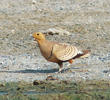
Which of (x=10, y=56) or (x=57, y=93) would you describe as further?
(x=10, y=56)

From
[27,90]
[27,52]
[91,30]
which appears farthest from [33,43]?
[27,90]

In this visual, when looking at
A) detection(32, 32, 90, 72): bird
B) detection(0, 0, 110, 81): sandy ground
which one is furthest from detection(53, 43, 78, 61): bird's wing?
detection(0, 0, 110, 81): sandy ground

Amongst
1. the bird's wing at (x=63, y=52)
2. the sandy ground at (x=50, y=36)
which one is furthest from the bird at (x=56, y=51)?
the sandy ground at (x=50, y=36)

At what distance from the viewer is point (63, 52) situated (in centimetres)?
1119

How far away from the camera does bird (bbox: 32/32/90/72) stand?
432 inches

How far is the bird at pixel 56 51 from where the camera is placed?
11.0 meters

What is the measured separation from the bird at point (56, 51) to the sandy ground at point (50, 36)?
0.27 meters

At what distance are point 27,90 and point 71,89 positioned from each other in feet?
2.43

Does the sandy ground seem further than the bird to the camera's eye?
Yes

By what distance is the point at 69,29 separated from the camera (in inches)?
627

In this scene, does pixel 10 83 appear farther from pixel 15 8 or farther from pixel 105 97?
pixel 15 8

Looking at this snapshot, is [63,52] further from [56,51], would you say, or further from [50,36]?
[50,36]

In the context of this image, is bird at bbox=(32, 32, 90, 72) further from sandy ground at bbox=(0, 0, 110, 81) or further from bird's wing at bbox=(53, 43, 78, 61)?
sandy ground at bbox=(0, 0, 110, 81)

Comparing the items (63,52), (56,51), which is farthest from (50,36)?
(56,51)
